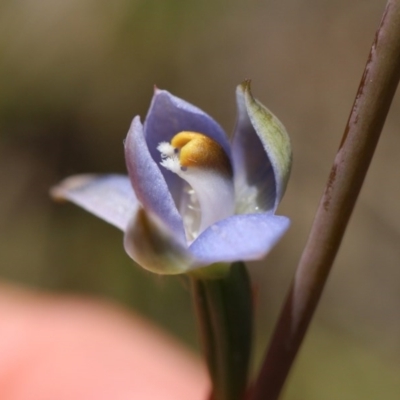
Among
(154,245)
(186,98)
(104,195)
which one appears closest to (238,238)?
(154,245)

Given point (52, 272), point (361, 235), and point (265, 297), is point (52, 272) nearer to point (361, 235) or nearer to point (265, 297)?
point (265, 297)

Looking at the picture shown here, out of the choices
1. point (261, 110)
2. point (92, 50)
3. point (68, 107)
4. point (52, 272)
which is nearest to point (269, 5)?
point (92, 50)

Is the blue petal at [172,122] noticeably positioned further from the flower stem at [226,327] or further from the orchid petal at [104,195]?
the flower stem at [226,327]

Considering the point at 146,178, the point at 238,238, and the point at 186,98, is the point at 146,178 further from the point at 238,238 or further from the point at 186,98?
the point at 186,98

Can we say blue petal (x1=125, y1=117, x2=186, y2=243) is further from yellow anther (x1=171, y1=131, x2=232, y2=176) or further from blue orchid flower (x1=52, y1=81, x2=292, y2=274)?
yellow anther (x1=171, y1=131, x2=232, y2=176)

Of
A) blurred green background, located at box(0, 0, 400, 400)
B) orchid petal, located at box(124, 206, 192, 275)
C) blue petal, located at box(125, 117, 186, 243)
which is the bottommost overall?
blurred green background, located at box(0, 0, 400, 400)

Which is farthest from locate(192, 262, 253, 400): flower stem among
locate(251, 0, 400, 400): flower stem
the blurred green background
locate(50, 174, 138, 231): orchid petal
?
the blurred green background
